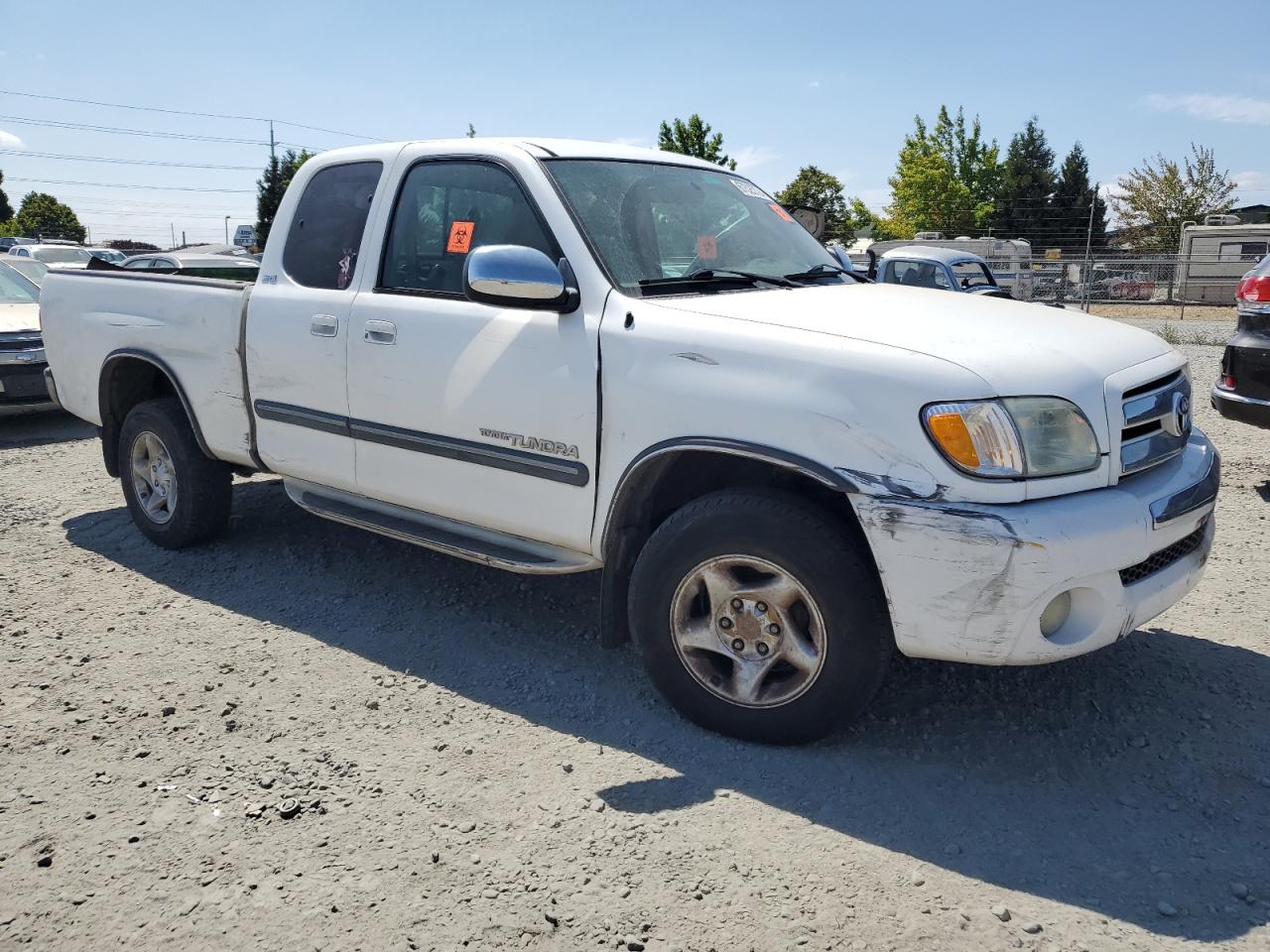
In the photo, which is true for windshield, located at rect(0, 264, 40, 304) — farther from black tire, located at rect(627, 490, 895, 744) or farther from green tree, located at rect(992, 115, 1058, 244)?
green tree, located at rect(992, 115, 1058, 244)

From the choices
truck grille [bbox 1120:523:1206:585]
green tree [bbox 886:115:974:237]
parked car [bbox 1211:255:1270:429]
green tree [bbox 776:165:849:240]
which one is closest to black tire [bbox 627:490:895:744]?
truck grille [bbox 1120:523:1206:585]

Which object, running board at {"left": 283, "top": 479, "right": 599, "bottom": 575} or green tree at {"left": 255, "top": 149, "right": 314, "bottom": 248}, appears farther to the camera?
green tree at {"left": 255, "top": 149, "right": 314, "bottom": 248}

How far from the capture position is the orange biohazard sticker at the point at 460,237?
4.03 m

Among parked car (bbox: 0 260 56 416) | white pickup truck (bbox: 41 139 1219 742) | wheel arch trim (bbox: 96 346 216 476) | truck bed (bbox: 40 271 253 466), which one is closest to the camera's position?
white pickup truck (bbox: 41 139 1219 742)

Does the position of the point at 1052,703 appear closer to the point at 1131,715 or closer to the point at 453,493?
the point at 1131,715

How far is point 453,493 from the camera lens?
3.97 meters

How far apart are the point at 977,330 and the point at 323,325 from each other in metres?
2.59

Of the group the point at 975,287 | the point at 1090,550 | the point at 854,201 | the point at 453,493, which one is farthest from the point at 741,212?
the point at 854,201

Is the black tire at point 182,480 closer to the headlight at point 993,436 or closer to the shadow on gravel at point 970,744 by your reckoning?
the shadow on gravel at point 970,744

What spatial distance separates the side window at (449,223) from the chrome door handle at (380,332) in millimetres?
178

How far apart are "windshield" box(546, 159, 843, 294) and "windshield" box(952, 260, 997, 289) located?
9896mm

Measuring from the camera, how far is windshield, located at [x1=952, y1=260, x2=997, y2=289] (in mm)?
13617

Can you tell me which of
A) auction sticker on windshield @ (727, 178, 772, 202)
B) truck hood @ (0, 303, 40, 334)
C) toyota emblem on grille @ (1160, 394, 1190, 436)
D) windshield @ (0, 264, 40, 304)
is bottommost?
truck hood @ (0, 303, 40, 334)

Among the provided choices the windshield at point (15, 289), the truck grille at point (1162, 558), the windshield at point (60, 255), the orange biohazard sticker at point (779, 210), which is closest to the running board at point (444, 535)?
the truck grille at point (1162, 558)
